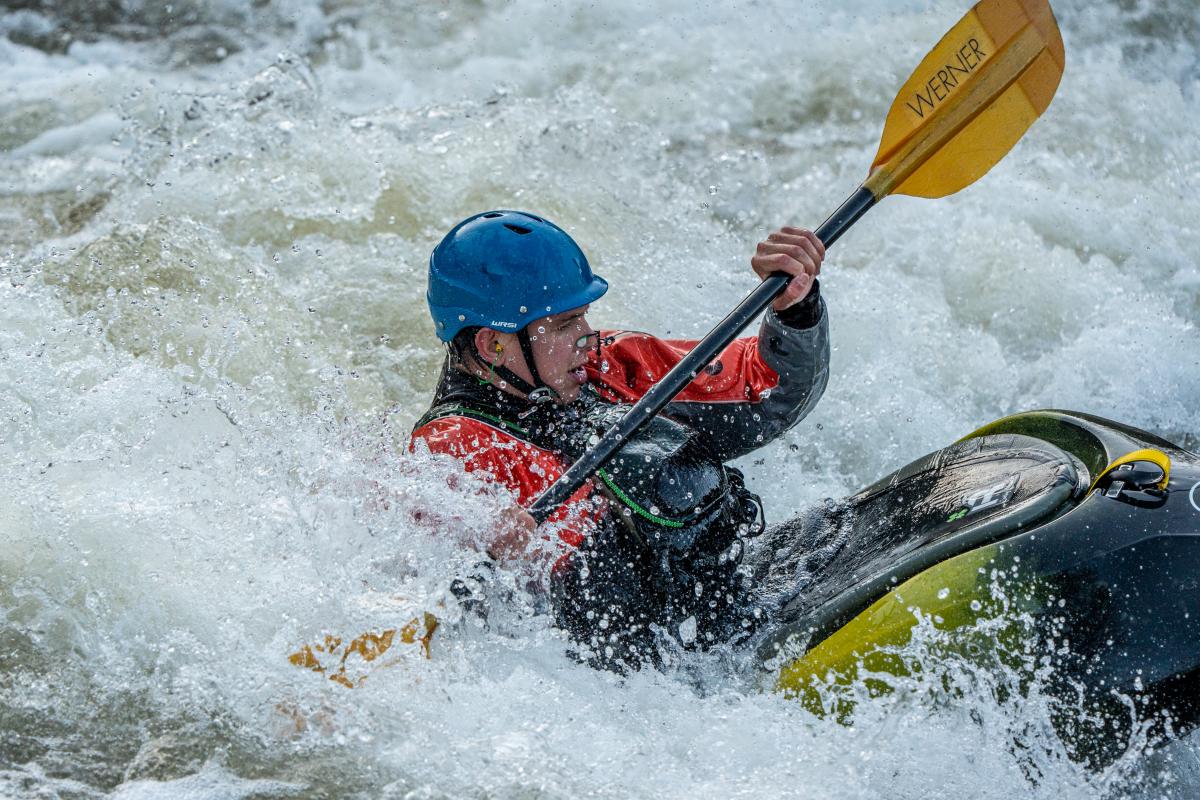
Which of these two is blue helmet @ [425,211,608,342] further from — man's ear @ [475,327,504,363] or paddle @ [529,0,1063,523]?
paddle @ [529,0,1063,523]

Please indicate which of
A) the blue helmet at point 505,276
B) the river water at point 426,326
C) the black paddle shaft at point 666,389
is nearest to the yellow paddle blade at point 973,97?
the black paddle shaft at point 666,389

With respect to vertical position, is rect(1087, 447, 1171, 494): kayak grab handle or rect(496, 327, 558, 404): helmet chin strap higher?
rect(1087, 447, 1171, 494): kayak grab handle

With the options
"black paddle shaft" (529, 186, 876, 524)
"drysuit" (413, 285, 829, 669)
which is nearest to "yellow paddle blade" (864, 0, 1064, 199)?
"black paddle shaft" (529, 186, 876, 524)

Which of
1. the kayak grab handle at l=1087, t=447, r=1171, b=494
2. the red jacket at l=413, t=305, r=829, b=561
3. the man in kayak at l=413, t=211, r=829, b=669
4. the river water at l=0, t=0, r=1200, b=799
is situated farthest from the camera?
the red jacket at l=413, t=305, r=829, b=561

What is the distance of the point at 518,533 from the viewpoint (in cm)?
268

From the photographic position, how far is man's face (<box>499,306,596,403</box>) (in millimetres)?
2947

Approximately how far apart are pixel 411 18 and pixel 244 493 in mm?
4822

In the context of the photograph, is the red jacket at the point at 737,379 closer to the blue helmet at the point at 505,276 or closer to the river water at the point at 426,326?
the blue helmet at the point at 505,276

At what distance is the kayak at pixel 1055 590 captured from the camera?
2434 millimetres

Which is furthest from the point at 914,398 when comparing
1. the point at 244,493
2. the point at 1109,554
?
the point at 244,493

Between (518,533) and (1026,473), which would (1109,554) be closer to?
(1026,473)

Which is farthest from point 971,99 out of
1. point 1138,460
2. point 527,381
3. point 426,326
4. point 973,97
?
point 426,326

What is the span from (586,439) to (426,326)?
1.88m

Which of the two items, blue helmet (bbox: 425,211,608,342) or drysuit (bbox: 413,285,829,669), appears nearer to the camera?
drysuit (bbox: 413,285,829,669)
